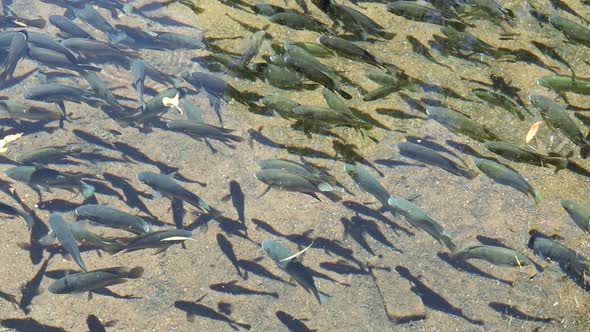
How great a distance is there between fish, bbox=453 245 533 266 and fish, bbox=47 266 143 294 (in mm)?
2555

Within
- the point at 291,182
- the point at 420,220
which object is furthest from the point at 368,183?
the point at 291,182

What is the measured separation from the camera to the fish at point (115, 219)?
13.6 feet

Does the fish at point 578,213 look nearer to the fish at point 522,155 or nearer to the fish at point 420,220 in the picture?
the fish at point 522,155

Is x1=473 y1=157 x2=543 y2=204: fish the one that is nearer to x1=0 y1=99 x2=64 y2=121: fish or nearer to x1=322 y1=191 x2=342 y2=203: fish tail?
x1=322 y1=191 x2=342 y2=203: fish tail

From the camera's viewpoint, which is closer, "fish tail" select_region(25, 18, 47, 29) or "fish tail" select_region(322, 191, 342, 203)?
"fish tail" select_region(322, 191, 342, 203)

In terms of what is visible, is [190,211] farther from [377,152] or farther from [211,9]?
[211,9]

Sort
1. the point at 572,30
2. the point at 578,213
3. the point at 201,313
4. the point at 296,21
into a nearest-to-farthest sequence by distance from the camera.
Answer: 1. the point at 201,313
2. the point at 578,213
3. the point at 572,30
4. the point at 296,21

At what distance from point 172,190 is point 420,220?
202 centimetres

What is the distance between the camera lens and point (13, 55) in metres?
5.29

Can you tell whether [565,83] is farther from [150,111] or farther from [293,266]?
[150,111]

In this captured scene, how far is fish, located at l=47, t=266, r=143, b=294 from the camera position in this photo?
3887 mm

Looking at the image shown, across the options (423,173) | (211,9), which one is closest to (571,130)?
(423,173)

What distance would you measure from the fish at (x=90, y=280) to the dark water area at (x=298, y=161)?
0.16m

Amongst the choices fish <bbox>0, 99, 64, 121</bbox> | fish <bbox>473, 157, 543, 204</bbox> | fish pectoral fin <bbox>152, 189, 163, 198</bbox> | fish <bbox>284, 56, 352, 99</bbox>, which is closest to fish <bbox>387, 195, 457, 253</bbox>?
fish <bbox>473, 157, 543, 204</bbox>
